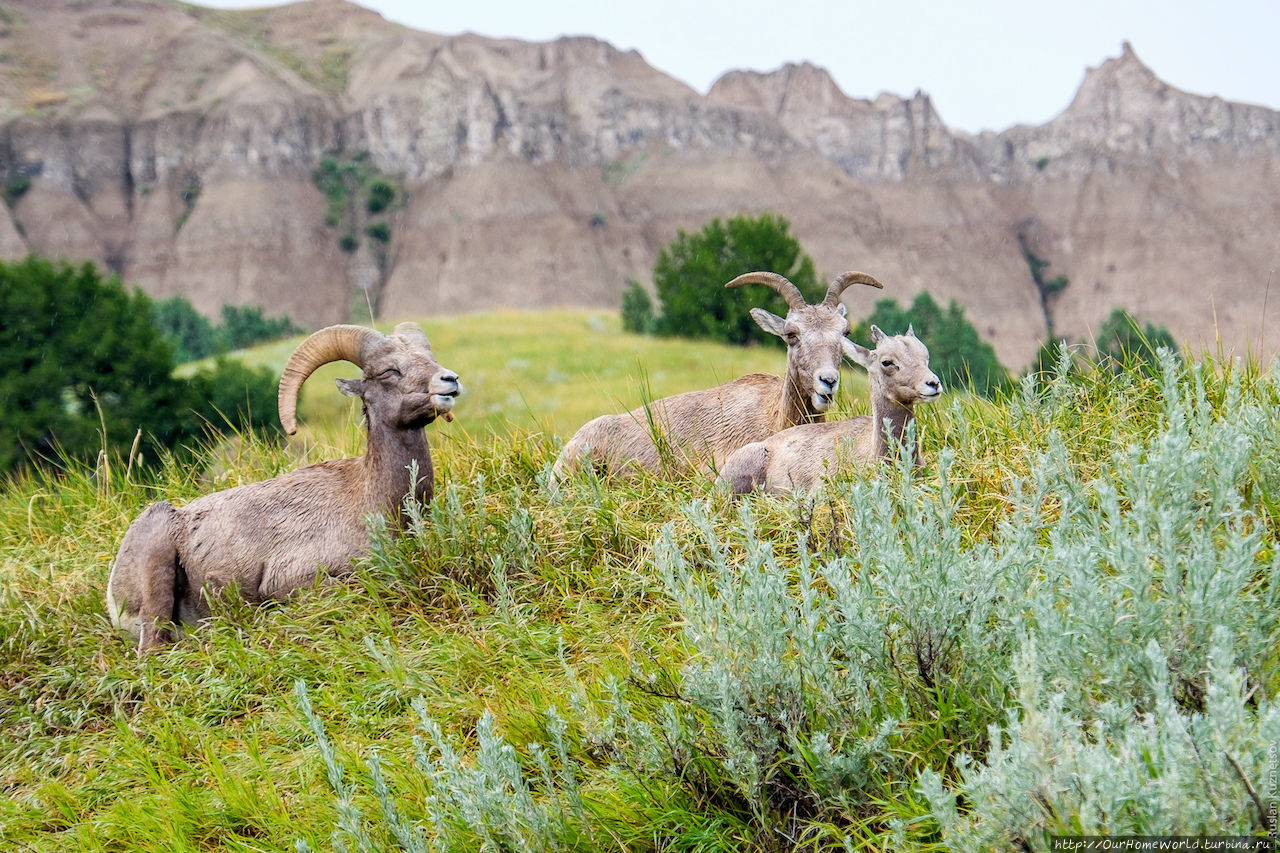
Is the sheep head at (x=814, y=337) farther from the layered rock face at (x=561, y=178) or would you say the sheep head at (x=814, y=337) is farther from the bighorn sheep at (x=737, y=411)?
the layered rock face at (x=561, y=178)

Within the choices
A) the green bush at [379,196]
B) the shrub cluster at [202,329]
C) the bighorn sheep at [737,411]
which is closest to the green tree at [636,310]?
the shrub cluster at [202,329]

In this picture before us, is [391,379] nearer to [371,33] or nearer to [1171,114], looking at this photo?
[1171,114]

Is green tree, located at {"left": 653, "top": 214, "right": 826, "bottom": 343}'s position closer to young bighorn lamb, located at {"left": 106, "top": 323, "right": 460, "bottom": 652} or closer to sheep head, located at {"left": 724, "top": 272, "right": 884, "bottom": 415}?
sheep head, located at {"left": 724, "top": 272, "right": 884, "bottom": 415}

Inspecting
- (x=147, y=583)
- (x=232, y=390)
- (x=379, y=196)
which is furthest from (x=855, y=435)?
(x=379, y=196)

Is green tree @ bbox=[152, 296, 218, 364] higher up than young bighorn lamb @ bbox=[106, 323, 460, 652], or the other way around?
young bighorn lamb @ bbox=[106, 323, 460, 652]

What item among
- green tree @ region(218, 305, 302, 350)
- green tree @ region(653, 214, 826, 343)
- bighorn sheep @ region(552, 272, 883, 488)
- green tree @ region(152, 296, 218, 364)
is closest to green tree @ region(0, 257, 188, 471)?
green tree @ region(653, 214, 826, 343)

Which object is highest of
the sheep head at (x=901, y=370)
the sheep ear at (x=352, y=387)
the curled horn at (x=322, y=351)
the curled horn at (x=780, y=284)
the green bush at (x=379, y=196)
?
the green bush at (x=379, y=196)

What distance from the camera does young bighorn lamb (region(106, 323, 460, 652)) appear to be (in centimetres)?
553

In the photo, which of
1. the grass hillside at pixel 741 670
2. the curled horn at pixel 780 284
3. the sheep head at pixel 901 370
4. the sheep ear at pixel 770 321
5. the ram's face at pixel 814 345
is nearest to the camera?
the grass hillside at pixel 741 670

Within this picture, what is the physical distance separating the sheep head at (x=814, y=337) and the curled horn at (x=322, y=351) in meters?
2.29

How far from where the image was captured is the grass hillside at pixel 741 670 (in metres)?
2.45

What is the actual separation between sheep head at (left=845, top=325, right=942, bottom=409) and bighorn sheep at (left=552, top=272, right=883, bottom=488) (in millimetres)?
296

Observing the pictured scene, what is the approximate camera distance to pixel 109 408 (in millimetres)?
32438

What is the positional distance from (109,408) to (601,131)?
118 m
